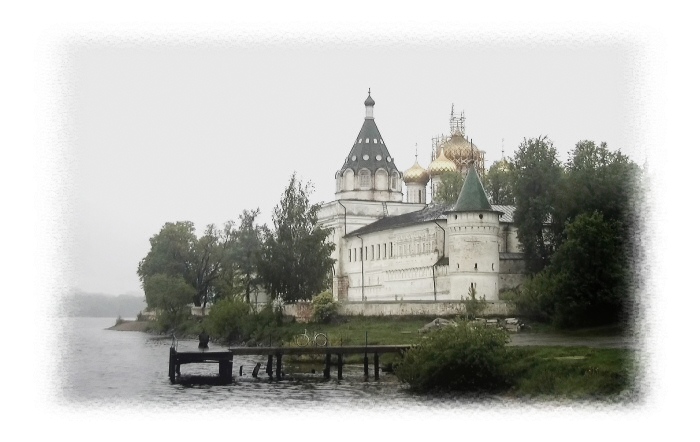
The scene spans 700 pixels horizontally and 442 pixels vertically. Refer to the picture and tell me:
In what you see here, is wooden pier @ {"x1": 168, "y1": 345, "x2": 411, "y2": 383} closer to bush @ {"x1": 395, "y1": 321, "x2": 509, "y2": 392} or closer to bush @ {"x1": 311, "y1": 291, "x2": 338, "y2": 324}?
bush @ {"x1": 395, "y1": 321, "x2": 509, "y2": 392}

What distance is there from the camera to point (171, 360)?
33938mm

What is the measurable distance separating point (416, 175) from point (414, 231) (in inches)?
665

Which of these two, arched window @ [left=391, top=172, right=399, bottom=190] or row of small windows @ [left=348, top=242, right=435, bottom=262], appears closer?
row of small windows @ [left=348, top=242, right=435, bottom=262]

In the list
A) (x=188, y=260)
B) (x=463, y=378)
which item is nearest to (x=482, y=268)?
(x=463, y=378)

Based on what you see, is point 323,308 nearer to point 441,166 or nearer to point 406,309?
point 406,309

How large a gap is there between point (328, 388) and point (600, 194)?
16.7 meters

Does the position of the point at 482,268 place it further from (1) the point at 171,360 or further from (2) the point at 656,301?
(2) the point at 656,301

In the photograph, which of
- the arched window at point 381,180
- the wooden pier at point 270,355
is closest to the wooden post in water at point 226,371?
the wooden pier at point 270,355

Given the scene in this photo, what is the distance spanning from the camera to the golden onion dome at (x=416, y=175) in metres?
76.5

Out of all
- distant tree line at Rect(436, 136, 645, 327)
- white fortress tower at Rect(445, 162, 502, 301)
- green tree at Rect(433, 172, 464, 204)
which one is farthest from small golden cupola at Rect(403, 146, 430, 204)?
white fortress tower at Rect(445, 162, 502, 301)

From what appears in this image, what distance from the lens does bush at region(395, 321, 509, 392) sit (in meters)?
26.9

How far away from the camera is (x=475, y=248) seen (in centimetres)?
4928

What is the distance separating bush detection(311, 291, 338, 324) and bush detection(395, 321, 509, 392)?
23824mm

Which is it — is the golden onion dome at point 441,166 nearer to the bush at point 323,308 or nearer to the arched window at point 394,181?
the arched window at point 394,181
